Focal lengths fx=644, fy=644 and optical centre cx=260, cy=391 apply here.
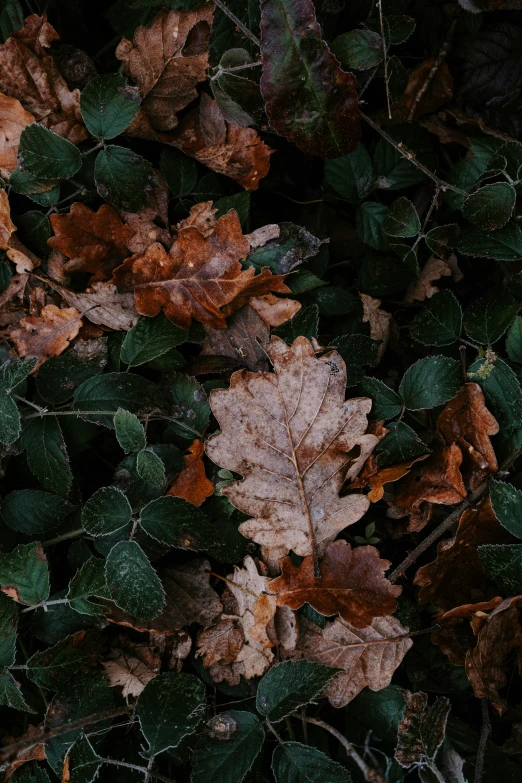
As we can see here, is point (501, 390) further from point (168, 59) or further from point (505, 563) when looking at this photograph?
point (168, 59)

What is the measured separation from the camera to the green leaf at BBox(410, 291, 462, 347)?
2.07 m

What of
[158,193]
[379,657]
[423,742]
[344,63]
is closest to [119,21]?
[158,193]

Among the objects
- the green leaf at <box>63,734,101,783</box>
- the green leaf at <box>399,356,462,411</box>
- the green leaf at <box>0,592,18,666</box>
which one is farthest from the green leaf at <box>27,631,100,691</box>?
the green leaf at <box>399,356,462,411</box>

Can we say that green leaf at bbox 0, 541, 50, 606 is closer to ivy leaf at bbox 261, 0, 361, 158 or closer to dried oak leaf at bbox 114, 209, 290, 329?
dried oak leaf at bbox 114, 209, 290, 329

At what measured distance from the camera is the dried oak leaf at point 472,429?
197 cm

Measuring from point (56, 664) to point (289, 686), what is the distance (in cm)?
70

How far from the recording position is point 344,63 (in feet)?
6.39

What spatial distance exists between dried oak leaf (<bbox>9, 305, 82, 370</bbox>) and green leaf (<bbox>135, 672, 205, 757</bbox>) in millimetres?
1068

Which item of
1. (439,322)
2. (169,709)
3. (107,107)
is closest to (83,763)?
(169,709)

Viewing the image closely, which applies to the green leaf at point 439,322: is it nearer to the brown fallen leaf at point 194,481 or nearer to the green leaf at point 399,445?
the green leaf at point 399,445

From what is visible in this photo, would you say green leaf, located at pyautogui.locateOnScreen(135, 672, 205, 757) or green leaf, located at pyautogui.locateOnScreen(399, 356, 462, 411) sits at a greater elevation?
green leaf, located at pyautogui.locateOnScreen(399, 356, 462, 411)

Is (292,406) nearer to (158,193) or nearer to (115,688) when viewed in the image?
(158,193)

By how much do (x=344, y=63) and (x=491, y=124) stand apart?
678 mm

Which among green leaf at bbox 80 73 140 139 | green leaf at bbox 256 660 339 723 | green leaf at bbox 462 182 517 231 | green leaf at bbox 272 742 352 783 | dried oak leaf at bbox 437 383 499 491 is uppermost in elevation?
green leaf at bbox 80 73 140 139
